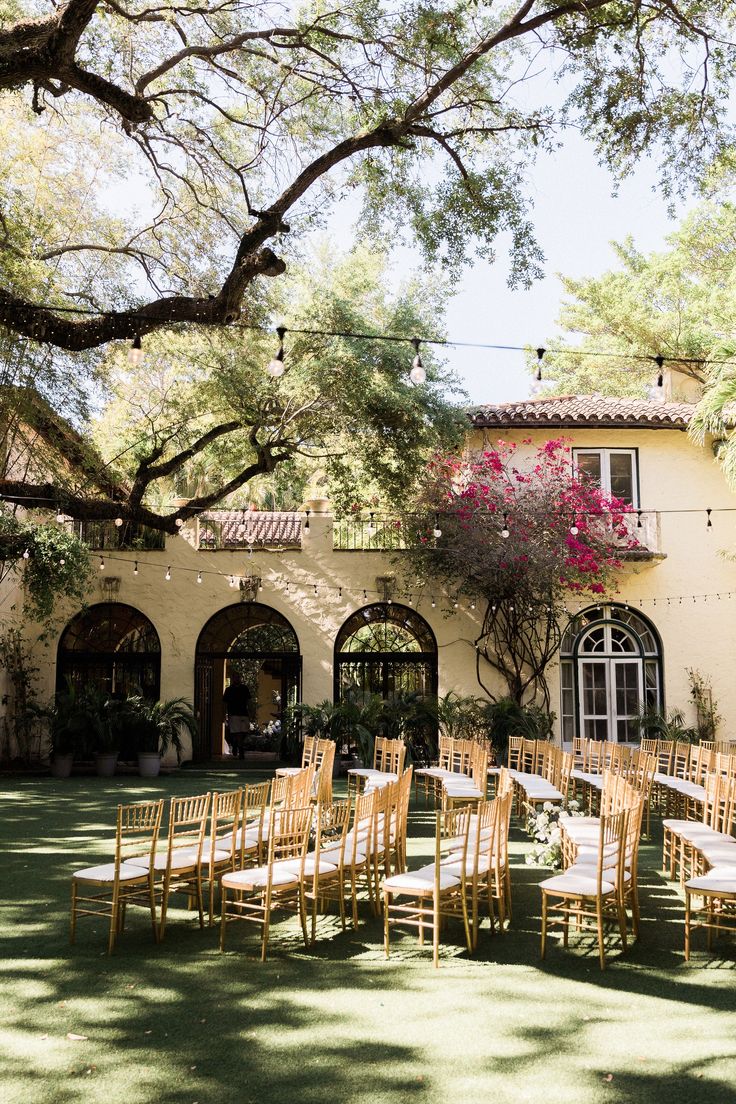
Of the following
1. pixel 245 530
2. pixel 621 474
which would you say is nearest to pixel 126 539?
pixel 245 530

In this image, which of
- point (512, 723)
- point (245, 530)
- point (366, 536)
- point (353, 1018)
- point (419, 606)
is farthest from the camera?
point (245, 530)

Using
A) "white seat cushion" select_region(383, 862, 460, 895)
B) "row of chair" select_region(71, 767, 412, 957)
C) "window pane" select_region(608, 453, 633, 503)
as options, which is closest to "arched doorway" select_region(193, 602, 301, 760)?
"window pane" select_region(608, 453, 633, 503)

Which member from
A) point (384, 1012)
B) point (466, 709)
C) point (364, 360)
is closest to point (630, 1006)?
point (384, 1012)

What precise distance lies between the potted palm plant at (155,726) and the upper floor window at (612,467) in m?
8.66

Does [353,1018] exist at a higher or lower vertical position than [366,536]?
lower

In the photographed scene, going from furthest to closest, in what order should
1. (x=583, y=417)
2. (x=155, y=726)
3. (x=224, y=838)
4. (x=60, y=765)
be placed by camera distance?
1. (x=583, y=417)
2. (x=155, y=726)
3. (x=60, y=765)
4. (x=224, y=838)

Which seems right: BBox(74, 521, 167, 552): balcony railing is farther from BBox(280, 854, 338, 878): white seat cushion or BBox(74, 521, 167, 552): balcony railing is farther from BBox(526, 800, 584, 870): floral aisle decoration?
BBox(280, 854, 338, 878): white seat cushion

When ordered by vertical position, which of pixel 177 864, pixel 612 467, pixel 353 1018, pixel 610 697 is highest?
pixel 612 467

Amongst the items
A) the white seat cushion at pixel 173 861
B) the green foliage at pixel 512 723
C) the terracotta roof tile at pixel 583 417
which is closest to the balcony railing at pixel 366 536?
the terracotta roof tile at pixel 583 417

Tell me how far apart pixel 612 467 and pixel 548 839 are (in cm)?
1127

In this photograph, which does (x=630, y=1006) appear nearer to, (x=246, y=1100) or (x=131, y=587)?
(x=246, y=1100)

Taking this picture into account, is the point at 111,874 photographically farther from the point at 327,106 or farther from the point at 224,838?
the point at 327,106

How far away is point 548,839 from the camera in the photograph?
7723mm

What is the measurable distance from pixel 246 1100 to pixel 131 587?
14611 millimetres
